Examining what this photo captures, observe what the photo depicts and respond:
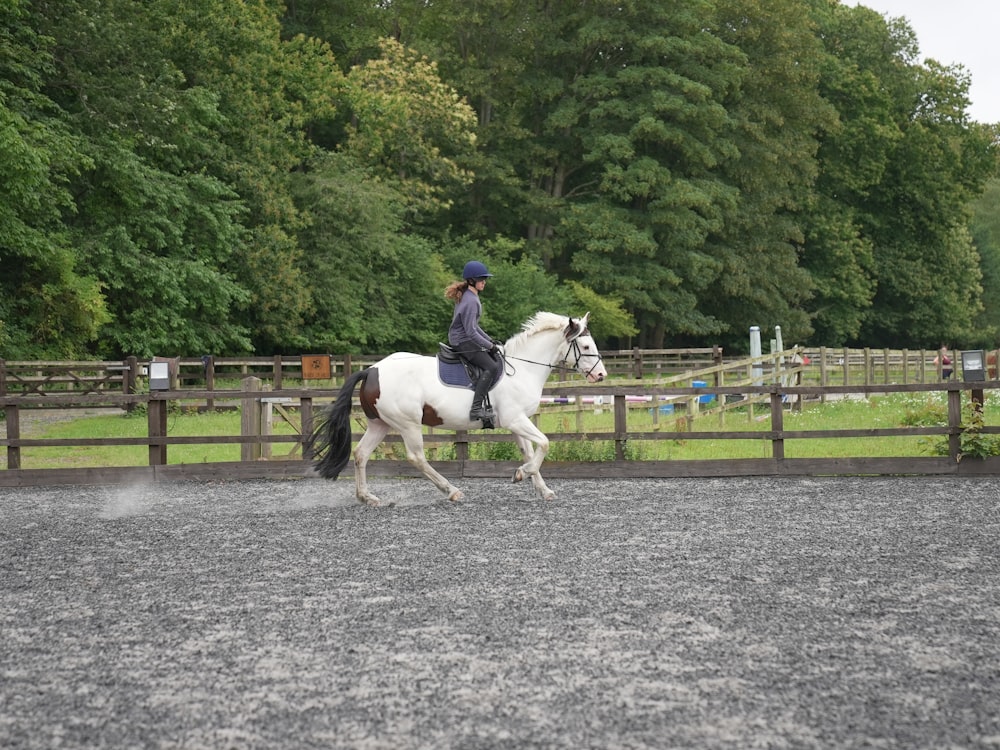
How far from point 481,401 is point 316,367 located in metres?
15.3

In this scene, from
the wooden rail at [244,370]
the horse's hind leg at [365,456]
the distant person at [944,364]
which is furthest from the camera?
the distant person at [944,364]

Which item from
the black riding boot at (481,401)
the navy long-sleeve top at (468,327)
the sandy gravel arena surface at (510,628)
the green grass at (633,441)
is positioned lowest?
the sandy gravel arena surface at (510,628)

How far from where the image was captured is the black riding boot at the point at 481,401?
1206 cm

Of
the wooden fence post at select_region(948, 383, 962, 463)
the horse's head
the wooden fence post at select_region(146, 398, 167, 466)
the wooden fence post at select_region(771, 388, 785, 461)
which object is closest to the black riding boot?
the horse's head

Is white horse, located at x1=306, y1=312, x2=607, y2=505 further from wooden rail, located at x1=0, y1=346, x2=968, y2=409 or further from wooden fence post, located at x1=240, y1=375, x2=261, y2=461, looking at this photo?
wooden rail, located at x1=0, y1=346, x2=968, y2=409

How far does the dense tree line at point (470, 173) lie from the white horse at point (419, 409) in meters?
14.3

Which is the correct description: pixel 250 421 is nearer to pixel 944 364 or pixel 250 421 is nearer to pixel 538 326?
pixel 538 326

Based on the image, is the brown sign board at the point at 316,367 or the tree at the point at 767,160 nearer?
the brown sign board at the point at 316,367

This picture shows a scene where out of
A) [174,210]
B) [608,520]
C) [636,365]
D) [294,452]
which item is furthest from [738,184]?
[608,520]

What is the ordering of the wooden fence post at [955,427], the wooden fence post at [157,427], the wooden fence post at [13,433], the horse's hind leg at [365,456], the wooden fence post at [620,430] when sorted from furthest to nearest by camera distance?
the wooden fence post at [13,433]
the wooden fence post at [157,427]
the wooden fence post at [620,430]
the wooden fence post at [955,427]
the horse's hind leg at [365,456]

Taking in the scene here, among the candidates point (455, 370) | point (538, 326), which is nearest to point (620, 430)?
point (538, 326)

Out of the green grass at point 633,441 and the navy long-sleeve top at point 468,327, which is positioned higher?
the navy long-sleeve top at point 468,327

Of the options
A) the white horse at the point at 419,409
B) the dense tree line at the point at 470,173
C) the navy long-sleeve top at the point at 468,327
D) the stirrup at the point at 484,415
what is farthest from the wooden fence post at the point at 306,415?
the dense tree line at the point at 470,173

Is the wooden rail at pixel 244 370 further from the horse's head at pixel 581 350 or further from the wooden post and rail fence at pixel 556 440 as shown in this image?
the horse's head at pixel 581 350
